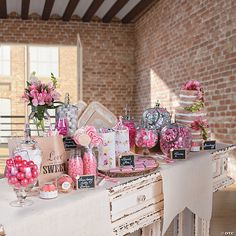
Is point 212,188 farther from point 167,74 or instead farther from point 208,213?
point 167,74

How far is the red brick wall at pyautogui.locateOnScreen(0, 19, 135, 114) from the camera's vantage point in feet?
26.3

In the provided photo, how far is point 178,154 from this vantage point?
207 cm

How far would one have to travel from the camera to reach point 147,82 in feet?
25.5

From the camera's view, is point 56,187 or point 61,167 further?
point 61,167

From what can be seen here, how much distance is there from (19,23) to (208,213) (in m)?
6.87

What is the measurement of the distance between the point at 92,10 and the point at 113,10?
0.42 m

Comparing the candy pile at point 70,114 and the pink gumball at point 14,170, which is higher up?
the candy pile at point 70,114

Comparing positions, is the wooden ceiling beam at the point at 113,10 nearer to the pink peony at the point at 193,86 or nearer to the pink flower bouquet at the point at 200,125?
the pink peony at the point at 193,86

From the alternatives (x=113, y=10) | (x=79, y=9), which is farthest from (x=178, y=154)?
(x=79, y=9)

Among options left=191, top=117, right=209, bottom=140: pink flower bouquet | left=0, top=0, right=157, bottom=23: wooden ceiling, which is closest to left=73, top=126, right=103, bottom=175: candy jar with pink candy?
left=191, top=117, right=209, bottom=140: pink flower bouquet

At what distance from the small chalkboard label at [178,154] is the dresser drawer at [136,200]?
12.2 inches

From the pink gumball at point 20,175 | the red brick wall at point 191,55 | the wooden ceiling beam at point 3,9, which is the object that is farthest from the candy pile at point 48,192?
the wooden ceiling beam at point 3,9

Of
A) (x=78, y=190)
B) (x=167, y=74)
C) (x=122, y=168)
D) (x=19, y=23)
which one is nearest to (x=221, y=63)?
(x=167, y=74)

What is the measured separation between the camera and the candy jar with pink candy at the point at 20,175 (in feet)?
4.12
